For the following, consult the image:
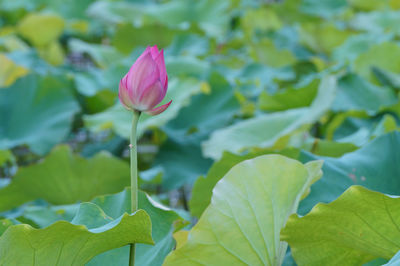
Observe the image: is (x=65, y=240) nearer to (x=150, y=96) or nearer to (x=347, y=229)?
(x=150, y=96)

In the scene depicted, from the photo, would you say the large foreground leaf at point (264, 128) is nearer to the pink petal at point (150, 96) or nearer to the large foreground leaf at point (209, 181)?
the large foreground leaf at point (209, 181)

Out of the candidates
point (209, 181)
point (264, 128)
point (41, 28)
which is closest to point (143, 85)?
point (209, 181)

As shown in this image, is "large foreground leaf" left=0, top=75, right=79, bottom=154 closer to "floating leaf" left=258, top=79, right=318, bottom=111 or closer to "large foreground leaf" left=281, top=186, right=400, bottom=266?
"floating leaf" left=258, top=79, right=318, bottom=111

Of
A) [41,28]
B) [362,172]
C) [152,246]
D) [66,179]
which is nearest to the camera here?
[152,246]

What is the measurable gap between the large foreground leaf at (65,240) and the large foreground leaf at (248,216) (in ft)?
0.17

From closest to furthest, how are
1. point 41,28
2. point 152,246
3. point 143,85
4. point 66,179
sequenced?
point 143,85 → point 152,246 → point 66,179 → point 41,28

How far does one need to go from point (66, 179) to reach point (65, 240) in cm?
55

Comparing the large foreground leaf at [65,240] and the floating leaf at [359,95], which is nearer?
the large foreground leaf at [65,240]

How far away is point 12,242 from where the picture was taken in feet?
1.91

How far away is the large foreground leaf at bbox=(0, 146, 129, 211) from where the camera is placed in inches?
43.9

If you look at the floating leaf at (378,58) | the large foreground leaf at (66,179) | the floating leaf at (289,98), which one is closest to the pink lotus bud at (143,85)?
the large foreground leaf at (66,179)

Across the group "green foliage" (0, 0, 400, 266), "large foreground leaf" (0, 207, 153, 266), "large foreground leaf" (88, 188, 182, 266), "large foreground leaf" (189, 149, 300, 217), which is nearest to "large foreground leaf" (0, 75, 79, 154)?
"green foliage" (0, 0, 400, 266)

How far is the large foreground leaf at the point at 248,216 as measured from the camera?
601mm

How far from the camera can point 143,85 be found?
563 mm
